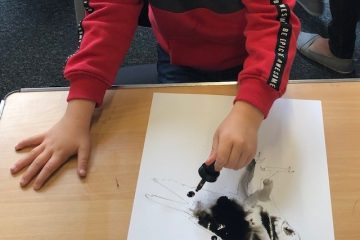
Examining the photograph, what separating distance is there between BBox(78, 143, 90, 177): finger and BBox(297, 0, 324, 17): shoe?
126cm

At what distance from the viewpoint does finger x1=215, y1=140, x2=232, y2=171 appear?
582mm

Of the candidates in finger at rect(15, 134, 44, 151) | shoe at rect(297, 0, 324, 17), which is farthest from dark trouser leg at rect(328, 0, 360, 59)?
finger at rect(15, 134, 44, 151)

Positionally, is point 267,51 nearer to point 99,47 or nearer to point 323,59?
point 99,47

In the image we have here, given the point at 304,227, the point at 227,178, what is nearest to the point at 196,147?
the point at 227,178

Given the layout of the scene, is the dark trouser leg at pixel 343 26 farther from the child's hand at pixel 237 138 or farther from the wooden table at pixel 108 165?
the child's hand at pixel 237 138

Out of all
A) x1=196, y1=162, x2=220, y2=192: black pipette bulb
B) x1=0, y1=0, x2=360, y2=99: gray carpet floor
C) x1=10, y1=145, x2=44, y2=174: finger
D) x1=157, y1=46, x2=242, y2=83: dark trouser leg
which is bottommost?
x1=0, y1=0, x2=360, y2=99: gray carpet floor

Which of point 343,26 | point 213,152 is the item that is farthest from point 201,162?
point 343,26

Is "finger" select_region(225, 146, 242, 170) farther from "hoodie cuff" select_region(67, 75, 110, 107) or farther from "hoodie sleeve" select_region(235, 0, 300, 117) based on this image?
"hoodie cuff" select_region(67, 75, 110, 107)

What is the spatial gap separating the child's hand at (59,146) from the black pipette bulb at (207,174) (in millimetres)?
161

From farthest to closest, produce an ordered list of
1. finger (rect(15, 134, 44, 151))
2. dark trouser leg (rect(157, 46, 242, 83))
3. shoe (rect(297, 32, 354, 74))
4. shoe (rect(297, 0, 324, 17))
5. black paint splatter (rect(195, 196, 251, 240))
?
shoe (rect(297, 0, 324, 17)) → shoe (rect(297, 32, 354, 74)) → dark trouser leg (rect(157, 46, 242, 83)) → finger (rect(15, 134, 44, 151)) → black paint splatter (rect(195, 196, 251, 240))

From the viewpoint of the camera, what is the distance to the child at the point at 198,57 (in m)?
0.62

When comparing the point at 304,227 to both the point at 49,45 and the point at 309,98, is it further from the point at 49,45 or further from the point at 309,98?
the point at 49,45

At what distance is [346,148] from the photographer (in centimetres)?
62

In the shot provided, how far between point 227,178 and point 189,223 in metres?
0.08
